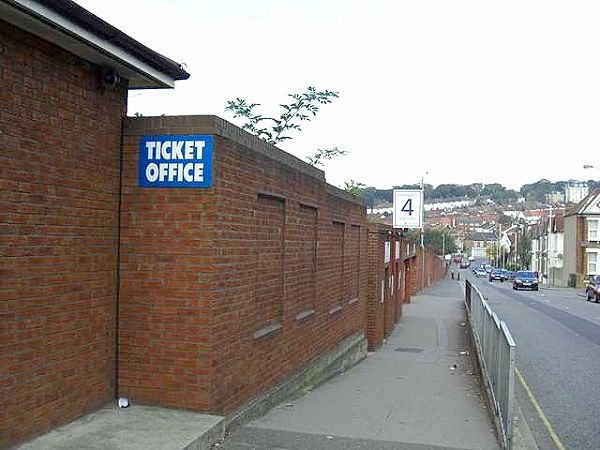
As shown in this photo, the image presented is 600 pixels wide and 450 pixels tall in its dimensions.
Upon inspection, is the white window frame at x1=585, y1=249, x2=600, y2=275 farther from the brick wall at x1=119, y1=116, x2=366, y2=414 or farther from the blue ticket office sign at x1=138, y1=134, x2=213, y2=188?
the blue ticket office sign at x1=138, y1=134, x2=213, y2=188

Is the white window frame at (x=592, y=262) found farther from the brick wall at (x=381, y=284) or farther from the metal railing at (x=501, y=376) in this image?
the metal railing at (x=501, y=376)

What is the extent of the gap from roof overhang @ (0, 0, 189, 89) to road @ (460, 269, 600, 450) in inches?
238

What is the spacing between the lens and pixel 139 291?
6.23 metres

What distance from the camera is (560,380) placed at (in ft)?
40.2

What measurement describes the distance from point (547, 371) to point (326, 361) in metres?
4.86

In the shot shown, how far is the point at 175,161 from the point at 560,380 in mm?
9219

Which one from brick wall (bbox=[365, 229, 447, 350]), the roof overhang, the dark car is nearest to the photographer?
the roof overhang

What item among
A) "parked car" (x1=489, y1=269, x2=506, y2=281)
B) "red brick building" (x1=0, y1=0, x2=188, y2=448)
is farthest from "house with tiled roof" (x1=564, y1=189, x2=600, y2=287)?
"red brick building" (x1=0, y1=0, x2=188, y2=448)

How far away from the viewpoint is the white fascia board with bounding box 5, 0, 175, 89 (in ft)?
15.3

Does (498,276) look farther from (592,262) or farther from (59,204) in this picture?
(59,204)

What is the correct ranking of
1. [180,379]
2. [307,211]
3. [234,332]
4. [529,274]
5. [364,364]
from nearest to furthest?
[180,379] → [234,332] → [307,211] → [364,364] → [529,274]

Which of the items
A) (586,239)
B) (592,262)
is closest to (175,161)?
(586,239)

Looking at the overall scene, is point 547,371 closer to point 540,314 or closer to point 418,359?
point 418,359

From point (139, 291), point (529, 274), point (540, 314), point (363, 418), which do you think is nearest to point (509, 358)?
point (363, 418)
